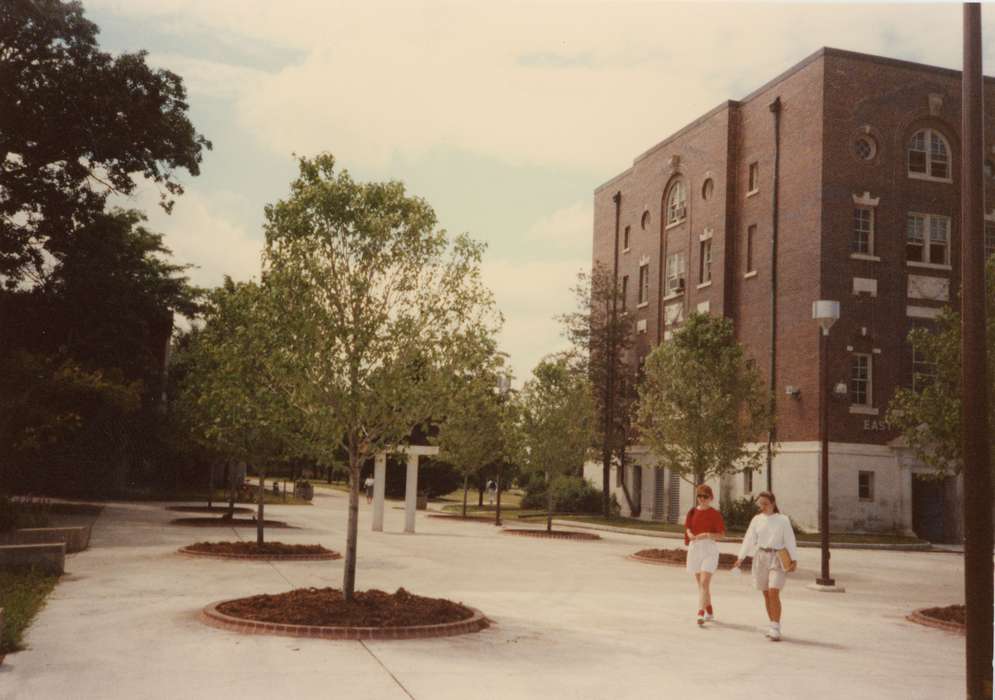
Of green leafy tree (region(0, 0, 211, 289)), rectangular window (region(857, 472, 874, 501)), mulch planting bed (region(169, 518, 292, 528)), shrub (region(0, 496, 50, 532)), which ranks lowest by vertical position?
mulch planting bed (region(169, 518, 292, 528))

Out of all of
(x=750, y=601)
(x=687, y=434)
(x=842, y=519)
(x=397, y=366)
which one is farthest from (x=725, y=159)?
(x=397, y=366)

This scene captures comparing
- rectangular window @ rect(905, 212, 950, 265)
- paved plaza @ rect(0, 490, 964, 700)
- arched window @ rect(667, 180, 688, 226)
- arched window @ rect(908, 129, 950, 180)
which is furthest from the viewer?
arched window @ rect(667, 180, 688, 226)

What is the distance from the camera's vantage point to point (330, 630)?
1045 cm

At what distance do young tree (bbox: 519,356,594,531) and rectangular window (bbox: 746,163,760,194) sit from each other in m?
14.7

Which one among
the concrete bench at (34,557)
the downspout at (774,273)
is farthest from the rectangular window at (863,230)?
the concrete bench at (34,557)

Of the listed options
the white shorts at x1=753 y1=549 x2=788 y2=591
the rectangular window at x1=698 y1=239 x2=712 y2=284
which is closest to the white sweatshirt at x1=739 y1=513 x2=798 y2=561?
the white shorts at x1=753 y1=549 x2=788 y2=591

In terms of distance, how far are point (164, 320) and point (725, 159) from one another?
86.1ft

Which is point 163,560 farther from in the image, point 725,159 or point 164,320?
point 725,159

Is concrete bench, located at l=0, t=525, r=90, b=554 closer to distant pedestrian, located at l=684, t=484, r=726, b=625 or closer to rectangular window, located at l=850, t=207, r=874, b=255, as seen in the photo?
distant pedestrian, located at l=684, t=484, r=726, b=625

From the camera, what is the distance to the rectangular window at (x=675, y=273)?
47.0 m

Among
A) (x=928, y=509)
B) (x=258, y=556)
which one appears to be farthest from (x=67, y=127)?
(x=928, y=509)

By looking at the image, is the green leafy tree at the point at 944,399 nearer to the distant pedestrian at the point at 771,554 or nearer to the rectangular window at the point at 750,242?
the distant pedestrian at the point at 771,554

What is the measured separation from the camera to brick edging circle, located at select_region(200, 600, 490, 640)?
34.2ft

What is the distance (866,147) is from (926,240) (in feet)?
14.6
